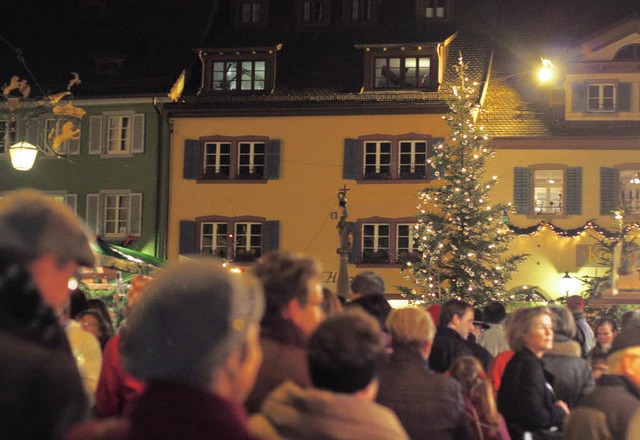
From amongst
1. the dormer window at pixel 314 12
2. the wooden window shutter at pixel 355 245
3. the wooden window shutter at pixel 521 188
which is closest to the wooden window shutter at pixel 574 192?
the wooden window shutter at pixel 521 188

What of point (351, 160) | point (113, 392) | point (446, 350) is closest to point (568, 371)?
point (446, 350)

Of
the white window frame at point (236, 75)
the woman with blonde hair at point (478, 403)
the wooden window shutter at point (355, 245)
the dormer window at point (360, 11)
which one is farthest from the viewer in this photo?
the dormer window at point (360, 11)

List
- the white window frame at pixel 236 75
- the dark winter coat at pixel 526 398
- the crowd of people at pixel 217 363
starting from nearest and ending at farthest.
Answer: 1. the crowd of people at pixel 217 363
2. the dark winter coat at pixel 526 398
3. the white window frame at pixel 236 75

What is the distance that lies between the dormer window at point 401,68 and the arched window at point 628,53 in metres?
Result: 5.42

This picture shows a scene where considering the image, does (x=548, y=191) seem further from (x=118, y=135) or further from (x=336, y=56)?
(x=118, y=135)

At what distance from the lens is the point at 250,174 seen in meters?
32.6

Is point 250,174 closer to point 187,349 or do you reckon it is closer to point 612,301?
point 612,301

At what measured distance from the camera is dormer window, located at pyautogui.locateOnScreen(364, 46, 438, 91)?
3186cm

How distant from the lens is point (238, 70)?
110 feet

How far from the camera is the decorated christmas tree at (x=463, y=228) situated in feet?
85.8

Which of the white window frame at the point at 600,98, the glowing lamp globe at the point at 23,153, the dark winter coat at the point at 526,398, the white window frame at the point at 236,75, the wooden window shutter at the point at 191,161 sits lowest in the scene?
the dark winter coat at the point at 526,398

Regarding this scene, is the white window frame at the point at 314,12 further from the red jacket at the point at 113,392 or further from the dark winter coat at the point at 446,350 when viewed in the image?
the red jacket at the point at 113,392

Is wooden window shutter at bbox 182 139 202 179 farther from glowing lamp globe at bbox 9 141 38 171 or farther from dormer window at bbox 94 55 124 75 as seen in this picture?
glowing lamp globe at bbox 9 141 38 171

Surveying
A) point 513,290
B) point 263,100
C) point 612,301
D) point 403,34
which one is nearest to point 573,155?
point 513,290
